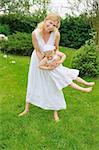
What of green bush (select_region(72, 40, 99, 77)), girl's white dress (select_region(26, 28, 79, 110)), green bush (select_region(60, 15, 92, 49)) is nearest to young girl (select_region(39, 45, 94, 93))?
girl's white dress (select_region(26, 28, 79, 110))

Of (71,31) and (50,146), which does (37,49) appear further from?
(71,31)

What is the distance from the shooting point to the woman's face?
540 centimetres

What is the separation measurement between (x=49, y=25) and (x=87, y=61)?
419cm

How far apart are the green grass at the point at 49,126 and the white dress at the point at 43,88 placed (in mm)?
231

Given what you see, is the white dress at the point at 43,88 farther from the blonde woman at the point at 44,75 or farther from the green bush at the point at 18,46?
the green bush at the point at 18,46

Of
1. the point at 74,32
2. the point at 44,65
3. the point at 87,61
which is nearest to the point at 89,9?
the point at 74,32

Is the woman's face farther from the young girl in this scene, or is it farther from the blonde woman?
the young girl

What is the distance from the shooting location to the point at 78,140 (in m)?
4.88

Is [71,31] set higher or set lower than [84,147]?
lower

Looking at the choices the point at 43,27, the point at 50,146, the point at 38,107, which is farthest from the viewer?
the point at 38,107

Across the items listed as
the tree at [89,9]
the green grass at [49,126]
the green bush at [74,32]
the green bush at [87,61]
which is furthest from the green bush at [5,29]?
the green grass at [49,126]

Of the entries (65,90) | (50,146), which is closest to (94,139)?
(50,146)

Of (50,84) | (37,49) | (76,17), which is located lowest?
(76,17)

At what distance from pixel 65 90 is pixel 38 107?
1.78 metres
